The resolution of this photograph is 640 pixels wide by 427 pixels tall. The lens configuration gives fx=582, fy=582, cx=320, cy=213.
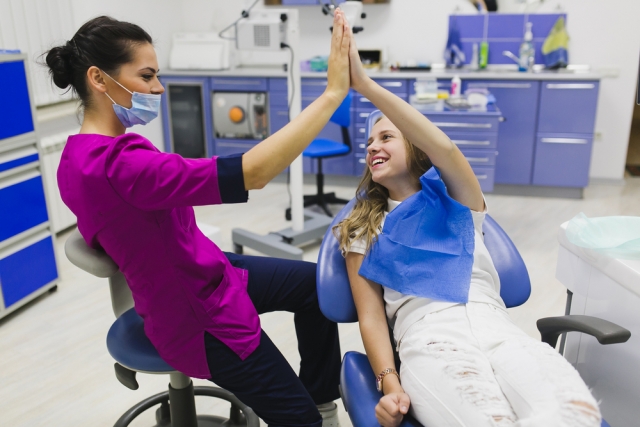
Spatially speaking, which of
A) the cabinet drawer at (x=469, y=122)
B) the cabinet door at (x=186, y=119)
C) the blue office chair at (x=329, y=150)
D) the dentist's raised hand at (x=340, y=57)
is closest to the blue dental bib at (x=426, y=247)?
the dentist's raised hand at (x=340, y=57)

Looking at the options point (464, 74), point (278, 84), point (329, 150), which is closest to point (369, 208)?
point (329, 150)

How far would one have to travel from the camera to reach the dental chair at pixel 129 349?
1.36m

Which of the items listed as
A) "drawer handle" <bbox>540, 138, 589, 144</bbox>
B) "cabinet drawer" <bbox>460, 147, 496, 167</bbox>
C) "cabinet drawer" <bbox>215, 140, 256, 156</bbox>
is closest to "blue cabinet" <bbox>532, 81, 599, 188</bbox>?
"drawer handle" <bbox>540, 138, 589, 144</bbox>

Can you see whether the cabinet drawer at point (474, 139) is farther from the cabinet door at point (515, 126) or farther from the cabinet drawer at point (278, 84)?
the cabinet drawer at point (278, 84)

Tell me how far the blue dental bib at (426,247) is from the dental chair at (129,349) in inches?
23.7

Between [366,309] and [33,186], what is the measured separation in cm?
199

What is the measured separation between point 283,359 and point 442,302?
0.42 m

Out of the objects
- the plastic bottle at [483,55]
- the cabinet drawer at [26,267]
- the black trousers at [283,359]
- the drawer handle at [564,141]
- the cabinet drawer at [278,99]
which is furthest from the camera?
the cabinet drawer at [278,99]

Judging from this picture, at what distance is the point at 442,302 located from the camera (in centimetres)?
146

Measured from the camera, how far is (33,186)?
9.12 feet

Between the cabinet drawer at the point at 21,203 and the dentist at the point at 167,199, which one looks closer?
the dentist at the point at 167,199

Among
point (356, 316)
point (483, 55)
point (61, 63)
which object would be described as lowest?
point (356, 316)

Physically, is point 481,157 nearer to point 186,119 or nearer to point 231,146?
point 231,146

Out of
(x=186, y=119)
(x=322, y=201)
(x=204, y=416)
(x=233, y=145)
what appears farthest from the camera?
(x=186, y=119)
